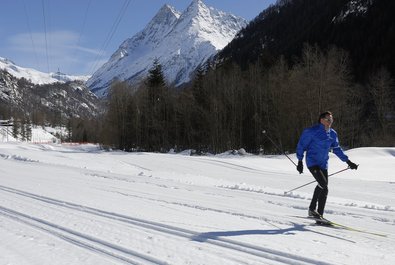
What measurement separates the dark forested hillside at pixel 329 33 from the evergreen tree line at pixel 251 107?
932 cm

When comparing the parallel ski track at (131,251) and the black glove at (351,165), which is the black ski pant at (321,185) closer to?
the black glove at (351,165)

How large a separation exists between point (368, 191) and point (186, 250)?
1089 cm

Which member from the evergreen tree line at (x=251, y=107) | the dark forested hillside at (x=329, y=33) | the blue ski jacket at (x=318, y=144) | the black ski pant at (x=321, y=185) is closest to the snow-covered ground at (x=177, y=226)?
the black ski pant at (x=321, y=185)

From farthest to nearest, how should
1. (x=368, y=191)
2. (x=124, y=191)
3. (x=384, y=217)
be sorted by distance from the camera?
1. (x=368, y=191)
2. (x=124, y=191)
3. (x=384, y=217)

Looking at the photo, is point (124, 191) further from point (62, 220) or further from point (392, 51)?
point (392, 51)

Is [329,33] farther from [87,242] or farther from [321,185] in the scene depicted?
[87,242]

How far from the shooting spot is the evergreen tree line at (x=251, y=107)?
40.7 metres

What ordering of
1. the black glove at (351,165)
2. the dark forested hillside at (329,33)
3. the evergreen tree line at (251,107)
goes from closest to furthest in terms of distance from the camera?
the black glove at (351,165) < the evergreen tree line at (251,107) < the dark forested hillside at (329,33)

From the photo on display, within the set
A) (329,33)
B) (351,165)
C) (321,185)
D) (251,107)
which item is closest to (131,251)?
(321,185)

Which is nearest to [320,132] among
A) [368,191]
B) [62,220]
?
[62,220]

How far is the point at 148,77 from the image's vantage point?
58688 mm

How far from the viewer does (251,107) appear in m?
49.0

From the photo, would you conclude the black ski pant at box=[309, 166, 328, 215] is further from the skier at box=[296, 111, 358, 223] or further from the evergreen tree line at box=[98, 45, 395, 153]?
the evergreen tree line at box=[98, 45, 395, 153]

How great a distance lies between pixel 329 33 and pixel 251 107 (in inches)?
1862
